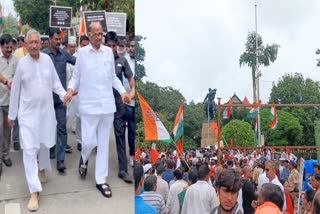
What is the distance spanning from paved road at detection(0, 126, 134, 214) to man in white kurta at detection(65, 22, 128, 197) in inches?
2.1

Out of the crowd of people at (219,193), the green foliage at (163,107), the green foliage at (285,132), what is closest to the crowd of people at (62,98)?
the crowd of people at (219,193)

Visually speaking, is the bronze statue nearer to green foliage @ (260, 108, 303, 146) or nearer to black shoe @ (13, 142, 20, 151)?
black shoe @ (13, 142, 20, 151)

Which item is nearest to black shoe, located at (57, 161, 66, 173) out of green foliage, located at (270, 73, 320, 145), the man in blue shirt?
the man in blue shirt

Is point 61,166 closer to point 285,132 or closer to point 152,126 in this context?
point 152,126

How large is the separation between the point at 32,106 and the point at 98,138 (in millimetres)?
402

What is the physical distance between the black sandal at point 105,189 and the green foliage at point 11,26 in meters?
0.92

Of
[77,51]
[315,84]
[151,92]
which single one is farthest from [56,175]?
[315,84]

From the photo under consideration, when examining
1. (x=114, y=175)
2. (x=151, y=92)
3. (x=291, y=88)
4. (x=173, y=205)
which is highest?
(x=291, y=88)

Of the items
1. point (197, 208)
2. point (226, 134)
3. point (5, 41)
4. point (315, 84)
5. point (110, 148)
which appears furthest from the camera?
point (315, 84)

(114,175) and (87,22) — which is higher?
(87,22)

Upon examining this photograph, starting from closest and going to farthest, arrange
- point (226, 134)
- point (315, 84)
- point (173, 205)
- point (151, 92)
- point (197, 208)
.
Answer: point (197, 208)
point (173, 205)
point (151, 92)
point (226, 134)
point (315, 84)

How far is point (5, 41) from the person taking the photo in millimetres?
3023

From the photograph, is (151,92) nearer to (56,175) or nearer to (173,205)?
(173,205)

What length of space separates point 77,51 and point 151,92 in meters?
2.15
